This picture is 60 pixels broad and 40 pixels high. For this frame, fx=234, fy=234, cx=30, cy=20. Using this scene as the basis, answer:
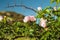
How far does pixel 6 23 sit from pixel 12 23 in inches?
3.3

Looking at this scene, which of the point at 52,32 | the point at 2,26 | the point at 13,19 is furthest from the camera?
the point at 13,19

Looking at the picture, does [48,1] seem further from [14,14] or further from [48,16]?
[14,14]

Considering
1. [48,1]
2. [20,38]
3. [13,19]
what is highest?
[48,1]

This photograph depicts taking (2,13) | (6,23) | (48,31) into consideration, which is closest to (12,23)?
(6,23)

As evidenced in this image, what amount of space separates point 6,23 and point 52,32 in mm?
632

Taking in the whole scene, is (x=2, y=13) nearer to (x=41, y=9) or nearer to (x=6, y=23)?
(x=6, y=23)

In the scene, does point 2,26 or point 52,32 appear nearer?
point 52,32

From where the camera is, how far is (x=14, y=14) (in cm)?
325

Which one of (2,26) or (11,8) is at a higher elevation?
(11,8)

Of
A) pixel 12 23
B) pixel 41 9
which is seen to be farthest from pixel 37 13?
pixel 12 23

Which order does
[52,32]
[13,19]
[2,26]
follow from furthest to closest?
1. [13,19]
2. [2,26]
3. [52,32]

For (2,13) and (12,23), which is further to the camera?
(2,13)

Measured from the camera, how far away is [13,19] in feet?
10.3

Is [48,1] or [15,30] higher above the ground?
[48,1]
